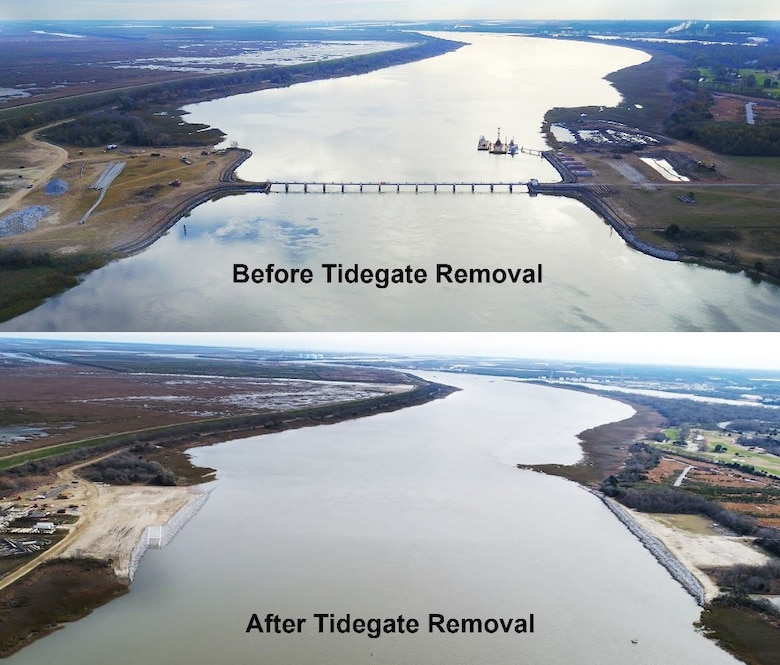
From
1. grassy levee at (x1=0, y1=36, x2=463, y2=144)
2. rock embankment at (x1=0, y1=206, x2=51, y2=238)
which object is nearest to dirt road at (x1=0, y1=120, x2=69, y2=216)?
rock embankment at (x1=0, y1=206, x2=51, y2=238)

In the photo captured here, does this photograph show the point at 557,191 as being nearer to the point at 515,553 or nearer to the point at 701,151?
the point at 701,151

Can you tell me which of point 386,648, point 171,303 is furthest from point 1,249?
point 386,648

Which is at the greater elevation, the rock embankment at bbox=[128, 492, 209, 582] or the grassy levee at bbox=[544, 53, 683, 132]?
the grassy levee at bbox=[544, 53, 683, 132]

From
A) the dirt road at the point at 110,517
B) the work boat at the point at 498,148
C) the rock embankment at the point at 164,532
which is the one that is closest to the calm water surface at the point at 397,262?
the work boat at the point at 498,148

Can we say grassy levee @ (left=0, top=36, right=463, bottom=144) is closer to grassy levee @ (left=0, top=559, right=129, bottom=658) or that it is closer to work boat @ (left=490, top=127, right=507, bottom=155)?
work boat @ (left=490, top=127, right=507, bottom=155)

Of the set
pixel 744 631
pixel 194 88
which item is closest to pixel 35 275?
pixel 744 631
